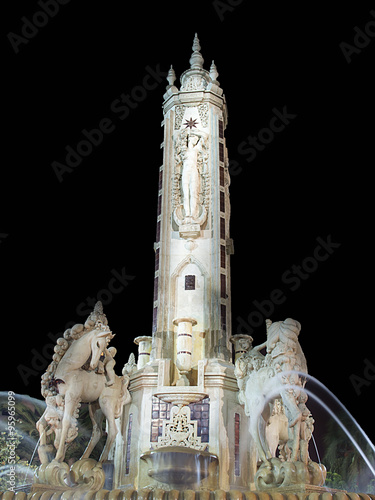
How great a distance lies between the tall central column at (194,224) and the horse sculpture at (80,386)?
19.3 ft

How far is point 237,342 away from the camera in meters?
21.7

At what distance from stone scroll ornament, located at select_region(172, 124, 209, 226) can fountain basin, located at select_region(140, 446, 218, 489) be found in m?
9.67

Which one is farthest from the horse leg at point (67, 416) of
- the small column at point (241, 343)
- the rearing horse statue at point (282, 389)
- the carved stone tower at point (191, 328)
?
the small column at point (241, 343)

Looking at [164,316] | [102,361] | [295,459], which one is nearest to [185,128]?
[164,316]

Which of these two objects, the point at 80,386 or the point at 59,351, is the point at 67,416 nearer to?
the point at 80,386

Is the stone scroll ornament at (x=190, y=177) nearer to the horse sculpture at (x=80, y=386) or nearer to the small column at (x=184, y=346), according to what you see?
the small column at (x=184, y=346)

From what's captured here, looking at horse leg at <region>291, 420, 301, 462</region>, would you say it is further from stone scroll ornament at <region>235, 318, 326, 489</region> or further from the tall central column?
the tall central column

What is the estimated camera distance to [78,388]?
47.9 feet

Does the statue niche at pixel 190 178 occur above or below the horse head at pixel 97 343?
above

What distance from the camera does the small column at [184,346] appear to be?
20422 millimetres

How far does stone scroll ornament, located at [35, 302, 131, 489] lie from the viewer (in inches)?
563

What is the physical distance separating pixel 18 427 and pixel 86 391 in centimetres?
1609

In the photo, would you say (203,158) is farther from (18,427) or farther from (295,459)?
(18,427)

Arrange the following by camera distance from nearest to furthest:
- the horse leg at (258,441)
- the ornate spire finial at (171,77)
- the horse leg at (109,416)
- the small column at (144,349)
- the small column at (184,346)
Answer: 1. the horse leg at (109,416)
2. the horse leg at (258,441)
3. the small column at (184,346)
4. the small column at (144,349)
5. the ornate spire finial at (171,77)
